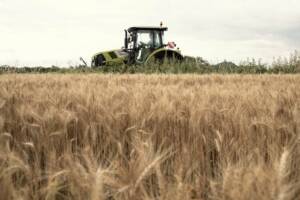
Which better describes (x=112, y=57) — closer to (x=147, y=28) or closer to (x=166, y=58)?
(x=147, y=28)

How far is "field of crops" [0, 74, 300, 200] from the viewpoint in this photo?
127 centimetres

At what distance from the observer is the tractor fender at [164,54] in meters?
14.0

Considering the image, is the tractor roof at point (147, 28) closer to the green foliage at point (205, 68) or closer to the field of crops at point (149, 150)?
the green foliage at point (205, 68)

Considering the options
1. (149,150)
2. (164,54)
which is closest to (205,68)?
(164,54)

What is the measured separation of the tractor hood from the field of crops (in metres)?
12.6

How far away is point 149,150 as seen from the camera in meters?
1.50

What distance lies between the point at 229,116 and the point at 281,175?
135 centimetres

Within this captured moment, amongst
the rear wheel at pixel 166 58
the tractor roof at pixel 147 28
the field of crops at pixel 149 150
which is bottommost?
the field of crops at pixel 149 150

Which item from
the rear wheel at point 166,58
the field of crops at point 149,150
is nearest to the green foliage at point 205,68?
the rear wheel at point 166,58

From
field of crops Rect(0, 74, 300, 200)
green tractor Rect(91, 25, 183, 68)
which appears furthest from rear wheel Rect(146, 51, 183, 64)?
field of crops Rect(0, 74, 300, 200)

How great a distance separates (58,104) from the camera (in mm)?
2961

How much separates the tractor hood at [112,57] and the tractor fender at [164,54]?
1349mm

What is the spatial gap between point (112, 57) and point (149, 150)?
47.9ft

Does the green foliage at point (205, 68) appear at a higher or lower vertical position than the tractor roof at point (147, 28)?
lower
